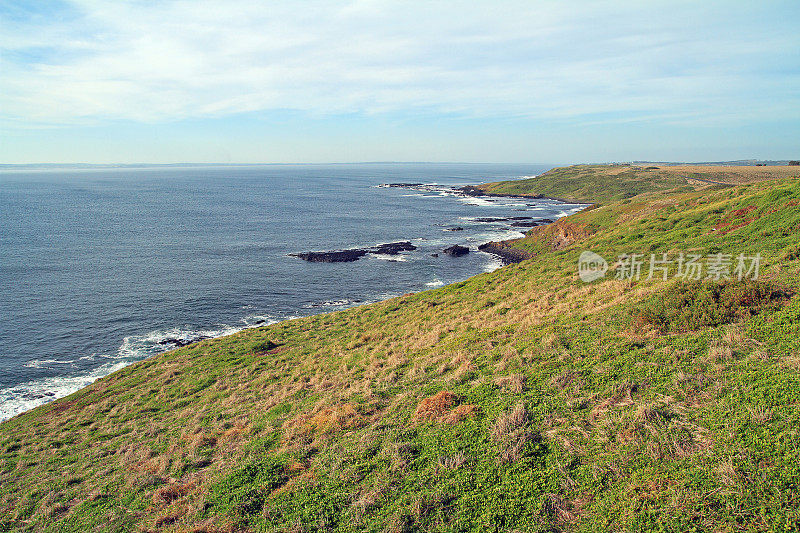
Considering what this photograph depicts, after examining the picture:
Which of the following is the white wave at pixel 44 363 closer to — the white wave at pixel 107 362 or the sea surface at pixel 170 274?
the white wave at pixel 107 362

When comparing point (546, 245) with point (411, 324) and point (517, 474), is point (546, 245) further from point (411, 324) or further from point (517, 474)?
point (517, 474)

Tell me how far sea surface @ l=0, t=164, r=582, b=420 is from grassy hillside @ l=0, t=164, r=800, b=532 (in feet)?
42.8

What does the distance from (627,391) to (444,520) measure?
6.38 metres

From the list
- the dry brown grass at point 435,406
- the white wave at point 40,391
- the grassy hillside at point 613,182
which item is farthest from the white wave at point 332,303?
the grassy hillside at point 613,182

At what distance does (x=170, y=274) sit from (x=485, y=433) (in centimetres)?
5940

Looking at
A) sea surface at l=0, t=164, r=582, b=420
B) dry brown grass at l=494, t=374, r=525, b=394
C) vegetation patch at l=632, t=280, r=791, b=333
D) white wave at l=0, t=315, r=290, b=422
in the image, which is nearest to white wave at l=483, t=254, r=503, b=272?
sea surface at l=0, t=164, r=582, b=420

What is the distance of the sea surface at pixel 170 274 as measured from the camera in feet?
119

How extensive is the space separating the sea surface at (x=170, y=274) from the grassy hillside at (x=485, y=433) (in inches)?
514

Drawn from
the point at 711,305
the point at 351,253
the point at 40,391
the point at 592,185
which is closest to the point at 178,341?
the point at 40,391

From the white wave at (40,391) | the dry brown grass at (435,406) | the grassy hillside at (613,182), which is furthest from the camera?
the grassy hillside at (613,182)

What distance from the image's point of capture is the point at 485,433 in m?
11.8

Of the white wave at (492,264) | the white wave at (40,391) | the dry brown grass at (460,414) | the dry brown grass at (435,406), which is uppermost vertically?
the dry brown grass at (460,414)

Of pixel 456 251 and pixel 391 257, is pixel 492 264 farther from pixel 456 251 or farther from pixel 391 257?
pixel 391 257

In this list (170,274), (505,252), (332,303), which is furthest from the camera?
(505,252)
